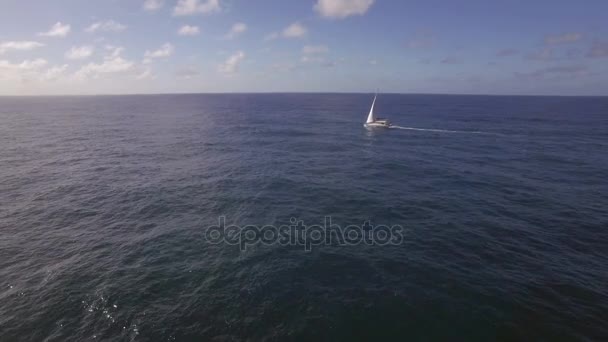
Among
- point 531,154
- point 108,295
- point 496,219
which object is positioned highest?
point 531,154

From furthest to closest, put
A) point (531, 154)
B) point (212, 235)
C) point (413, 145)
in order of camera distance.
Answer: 1. point (413, 145)
2. point (531, 154)
3. point (212, 235)

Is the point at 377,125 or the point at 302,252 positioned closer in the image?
the point at 302,252

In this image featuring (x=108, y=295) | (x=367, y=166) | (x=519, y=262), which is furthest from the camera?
(x=367, y=166)

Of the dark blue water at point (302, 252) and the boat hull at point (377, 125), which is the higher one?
the boat hull at point (377, 125)

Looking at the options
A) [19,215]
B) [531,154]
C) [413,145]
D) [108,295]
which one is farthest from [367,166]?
[19,215]

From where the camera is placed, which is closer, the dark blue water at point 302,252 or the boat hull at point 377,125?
the dark blue water at point 302,252

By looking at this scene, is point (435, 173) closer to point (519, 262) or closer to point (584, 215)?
point (584, 215)

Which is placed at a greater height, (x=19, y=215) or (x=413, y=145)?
(x=413, y=145)

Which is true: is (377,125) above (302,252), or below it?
above
